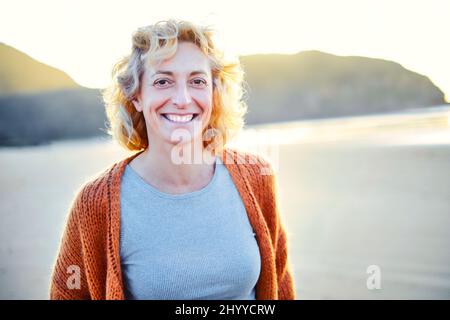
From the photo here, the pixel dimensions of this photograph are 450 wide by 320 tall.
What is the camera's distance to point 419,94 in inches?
925

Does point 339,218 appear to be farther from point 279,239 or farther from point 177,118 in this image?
point 177,118

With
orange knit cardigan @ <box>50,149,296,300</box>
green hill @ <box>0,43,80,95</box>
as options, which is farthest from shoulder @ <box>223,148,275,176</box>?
green hill @ <box>0,43,80,95</box>

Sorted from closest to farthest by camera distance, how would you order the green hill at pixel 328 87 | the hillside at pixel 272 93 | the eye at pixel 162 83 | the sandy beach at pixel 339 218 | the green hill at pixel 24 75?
1. the eye at pixel 162 83
2. the sandy beach at pixel 339 218
3. the green hill at pixel 24 75
4. the hillside at pixel 272 93
5. the green hill at pixel 328 87

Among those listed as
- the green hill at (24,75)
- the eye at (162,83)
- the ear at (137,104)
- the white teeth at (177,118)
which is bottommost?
the white teeth at (177,118)

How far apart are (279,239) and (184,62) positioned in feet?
2.65

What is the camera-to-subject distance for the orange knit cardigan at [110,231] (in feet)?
5.44

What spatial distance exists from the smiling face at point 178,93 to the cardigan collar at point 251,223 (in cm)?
20

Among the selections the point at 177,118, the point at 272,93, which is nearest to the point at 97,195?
the point at 177,118

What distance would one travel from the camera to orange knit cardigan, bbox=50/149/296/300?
166 centimetres

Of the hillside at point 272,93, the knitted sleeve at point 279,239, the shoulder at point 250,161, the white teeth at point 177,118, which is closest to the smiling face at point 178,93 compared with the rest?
the white teeth at point 177,118

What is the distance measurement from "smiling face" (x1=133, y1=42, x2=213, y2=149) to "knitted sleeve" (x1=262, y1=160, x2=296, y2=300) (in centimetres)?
35

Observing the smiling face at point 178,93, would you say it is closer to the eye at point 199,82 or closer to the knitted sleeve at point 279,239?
the eye at point 199,82

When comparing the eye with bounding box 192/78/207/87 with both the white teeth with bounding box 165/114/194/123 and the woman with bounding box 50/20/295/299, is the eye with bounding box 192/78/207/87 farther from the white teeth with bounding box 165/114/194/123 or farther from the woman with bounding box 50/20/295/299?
the white teeth with bounding box 165/114/194/123
